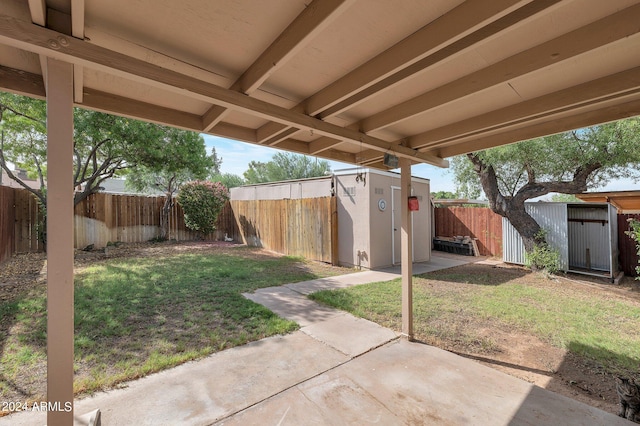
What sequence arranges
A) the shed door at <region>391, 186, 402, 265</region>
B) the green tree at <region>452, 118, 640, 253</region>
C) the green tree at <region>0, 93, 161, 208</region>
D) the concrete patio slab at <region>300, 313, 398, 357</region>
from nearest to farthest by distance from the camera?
1. the concrete patio slab at <region>300, 313, 398, 357</region>
2. the green tree at <region>452, 118, 640, 253</region>
3. the green tree at <region>0, 93, 161, 208</region>
4. the shed door at <region>391, 186, 402, 265</region>

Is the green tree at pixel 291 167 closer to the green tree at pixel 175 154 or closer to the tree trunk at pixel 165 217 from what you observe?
the tree trunk at pixel 165 217

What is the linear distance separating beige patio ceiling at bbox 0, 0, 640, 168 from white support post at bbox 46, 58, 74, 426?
222 millimetres

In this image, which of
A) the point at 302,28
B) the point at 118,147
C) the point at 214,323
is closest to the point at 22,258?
the point at 118,147

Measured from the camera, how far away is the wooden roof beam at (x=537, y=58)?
150 centimetres

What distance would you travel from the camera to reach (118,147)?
8844mm

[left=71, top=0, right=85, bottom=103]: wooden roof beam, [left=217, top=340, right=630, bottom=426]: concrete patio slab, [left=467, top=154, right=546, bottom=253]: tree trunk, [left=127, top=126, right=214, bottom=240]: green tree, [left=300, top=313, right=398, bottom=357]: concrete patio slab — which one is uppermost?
[left=127, top=126, right=214, bottom=240]: green tree

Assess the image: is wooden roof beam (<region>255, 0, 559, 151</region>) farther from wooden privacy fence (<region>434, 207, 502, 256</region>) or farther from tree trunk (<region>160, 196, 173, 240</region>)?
tree trunk (<region>160, 196, 173, 240</region>)

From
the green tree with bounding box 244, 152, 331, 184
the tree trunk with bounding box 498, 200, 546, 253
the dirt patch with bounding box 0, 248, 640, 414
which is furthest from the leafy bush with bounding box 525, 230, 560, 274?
the green tree with bounding box 244, 152, 331, 184

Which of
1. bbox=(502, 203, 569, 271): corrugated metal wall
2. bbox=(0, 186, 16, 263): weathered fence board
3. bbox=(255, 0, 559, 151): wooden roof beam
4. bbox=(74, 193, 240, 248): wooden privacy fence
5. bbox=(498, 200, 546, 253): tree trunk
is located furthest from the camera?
bbox=(74, 193, 240, 248): wooden privacy fence

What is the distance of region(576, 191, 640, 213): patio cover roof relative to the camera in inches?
248

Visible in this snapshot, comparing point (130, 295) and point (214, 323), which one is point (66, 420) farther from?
point (130, 295)

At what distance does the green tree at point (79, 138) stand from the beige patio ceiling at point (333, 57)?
7.10 metres

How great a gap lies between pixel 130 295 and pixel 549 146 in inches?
394

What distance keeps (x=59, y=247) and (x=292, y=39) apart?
1705 mm
